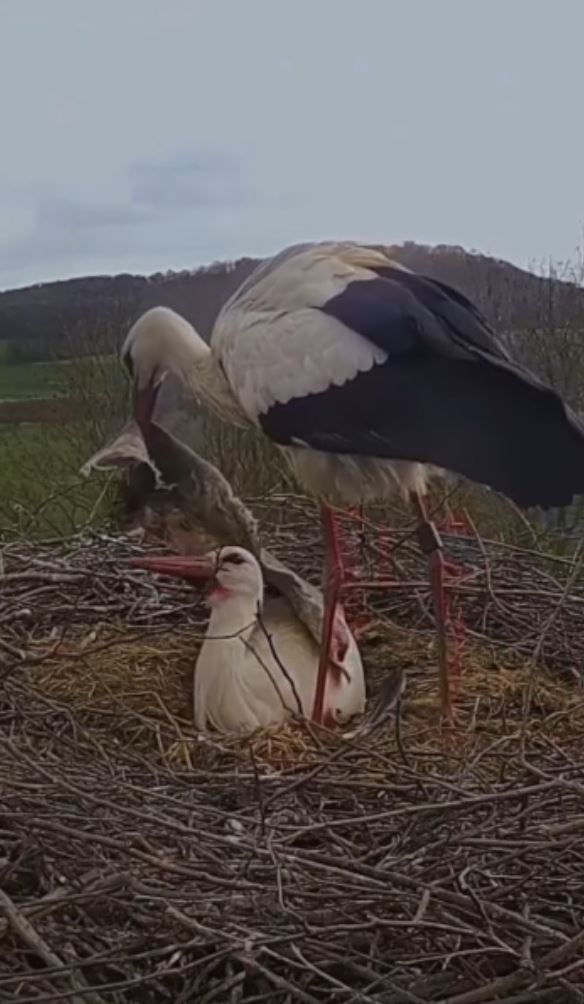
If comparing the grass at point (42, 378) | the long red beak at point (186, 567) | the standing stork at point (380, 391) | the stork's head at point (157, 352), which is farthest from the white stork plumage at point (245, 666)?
the grass at point (42, 378)

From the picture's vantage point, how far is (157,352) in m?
3.50

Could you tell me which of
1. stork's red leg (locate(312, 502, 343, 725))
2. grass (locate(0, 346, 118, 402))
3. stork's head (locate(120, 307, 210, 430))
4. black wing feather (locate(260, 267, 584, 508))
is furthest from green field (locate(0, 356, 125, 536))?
black wing feather (locate(260, 267, 584, 508))

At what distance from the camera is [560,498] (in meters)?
2.67

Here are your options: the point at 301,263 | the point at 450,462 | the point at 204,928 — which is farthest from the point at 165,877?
the point at 301,263

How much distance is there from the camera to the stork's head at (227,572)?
3070 millimetres

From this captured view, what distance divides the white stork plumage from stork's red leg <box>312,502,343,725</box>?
44 mm

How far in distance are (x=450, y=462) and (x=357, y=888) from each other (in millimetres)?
1175

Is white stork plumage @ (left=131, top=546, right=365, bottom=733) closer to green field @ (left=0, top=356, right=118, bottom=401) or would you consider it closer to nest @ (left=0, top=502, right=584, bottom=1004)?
nest @ (left=0, top=502, right=584, bottom=1004)

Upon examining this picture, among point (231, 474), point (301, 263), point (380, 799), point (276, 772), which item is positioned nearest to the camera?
point (380, 799)

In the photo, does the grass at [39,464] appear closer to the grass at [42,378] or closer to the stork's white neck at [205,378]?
the grass at [42,378]

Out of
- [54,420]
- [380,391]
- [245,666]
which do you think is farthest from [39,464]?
[380,391]

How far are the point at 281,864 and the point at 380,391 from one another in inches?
47.9

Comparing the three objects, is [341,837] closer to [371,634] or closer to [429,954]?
[429,954]

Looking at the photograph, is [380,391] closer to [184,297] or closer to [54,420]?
[184,297]
